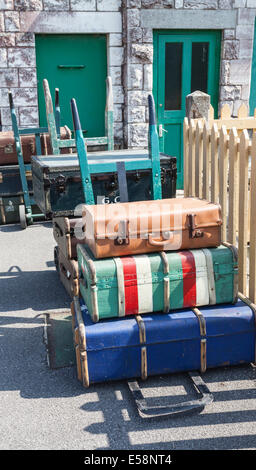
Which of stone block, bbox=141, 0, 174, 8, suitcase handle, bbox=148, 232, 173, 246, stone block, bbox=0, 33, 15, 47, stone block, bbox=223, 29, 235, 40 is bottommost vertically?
suitcase handle, bbox=148, 232, 173, 246

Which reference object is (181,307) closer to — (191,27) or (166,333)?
(166,333)

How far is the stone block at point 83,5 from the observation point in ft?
26.4

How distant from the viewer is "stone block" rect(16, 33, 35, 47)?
801 centimetres

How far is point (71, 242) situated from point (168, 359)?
1.67 m

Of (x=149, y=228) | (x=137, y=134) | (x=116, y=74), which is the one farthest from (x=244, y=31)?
(x=149, y=228)

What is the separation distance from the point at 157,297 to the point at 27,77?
6005 millimetres

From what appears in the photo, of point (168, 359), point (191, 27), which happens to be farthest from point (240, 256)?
point (191, 27)

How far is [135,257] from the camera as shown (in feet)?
11.2

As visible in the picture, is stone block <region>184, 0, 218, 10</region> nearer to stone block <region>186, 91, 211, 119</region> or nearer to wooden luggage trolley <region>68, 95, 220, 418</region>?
stone block <region>186, 91, 211, 119</region>

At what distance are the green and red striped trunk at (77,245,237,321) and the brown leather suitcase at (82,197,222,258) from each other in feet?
0.21

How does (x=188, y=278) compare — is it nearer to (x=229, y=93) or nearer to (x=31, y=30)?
(x=31, y=30)

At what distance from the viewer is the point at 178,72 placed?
29.0 feet

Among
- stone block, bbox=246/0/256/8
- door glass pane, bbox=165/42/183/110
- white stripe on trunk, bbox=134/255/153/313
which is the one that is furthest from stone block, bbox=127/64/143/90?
white stripe on trunk, bbox=134/255/153/313

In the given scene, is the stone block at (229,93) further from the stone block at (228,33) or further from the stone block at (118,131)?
the stone block at (118,131)
